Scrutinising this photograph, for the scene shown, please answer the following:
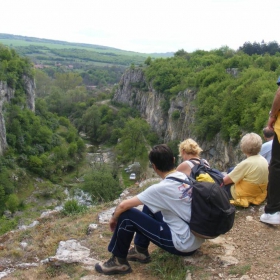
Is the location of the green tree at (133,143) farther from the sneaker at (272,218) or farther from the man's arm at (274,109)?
the man's arm at (274,109)

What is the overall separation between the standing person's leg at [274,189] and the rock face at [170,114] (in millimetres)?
19856

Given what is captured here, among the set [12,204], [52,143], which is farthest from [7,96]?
[12,204]

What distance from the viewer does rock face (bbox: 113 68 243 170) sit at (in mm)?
30250

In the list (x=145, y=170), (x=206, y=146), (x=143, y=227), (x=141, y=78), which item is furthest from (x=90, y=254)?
(x=141, y=78)

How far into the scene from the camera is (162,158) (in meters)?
4.66

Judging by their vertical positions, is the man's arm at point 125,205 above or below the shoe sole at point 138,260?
above

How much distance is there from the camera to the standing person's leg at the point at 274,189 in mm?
5398

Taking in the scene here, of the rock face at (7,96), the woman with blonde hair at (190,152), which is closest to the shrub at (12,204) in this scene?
the rock face at (7,96)

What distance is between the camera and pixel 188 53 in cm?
7544

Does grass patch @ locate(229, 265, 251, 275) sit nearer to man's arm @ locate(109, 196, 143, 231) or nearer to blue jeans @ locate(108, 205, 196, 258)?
blue jeans @ locate(108, 205, 196, 258)

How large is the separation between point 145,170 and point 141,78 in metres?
33.1

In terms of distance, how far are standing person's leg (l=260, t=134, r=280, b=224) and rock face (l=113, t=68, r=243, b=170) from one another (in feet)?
65.1

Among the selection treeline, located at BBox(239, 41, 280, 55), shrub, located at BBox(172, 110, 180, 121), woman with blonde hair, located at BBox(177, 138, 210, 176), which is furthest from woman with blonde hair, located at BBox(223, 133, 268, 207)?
treeline, located at BBox(239, 41, 280, 55)

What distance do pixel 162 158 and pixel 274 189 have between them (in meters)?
2.11
